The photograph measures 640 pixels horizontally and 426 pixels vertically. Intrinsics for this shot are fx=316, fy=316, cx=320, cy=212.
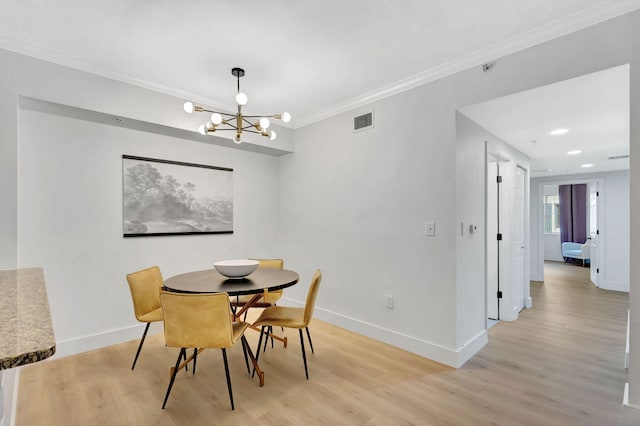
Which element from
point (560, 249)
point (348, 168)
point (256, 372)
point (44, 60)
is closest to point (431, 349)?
point (256, 372)

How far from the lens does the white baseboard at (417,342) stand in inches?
109

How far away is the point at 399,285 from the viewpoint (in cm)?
316

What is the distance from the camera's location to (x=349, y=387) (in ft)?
7.84

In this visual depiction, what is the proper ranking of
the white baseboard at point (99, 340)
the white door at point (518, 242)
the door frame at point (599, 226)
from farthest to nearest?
the door frame at point (599, 226) < the white door at point (518, 242) < the white baseboard at point (99, 340)

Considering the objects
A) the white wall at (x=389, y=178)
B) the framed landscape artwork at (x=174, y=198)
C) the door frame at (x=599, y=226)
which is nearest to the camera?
the white wall at (x=389, y=178)


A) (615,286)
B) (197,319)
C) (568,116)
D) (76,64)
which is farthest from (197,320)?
(615,286)

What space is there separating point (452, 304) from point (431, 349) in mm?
480

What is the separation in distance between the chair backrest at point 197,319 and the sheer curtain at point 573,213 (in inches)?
418

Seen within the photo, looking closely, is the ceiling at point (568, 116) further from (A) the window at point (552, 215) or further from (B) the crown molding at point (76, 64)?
(A) the window at point (552, 215)

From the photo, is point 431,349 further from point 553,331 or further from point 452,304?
point 553,331

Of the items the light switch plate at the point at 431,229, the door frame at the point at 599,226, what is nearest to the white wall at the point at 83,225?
the light switch plate at the point at 431,229

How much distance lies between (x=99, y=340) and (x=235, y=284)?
1760 millimetres

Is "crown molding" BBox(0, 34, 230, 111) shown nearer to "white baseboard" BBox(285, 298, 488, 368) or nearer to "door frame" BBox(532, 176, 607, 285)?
"white baseboard" BBox(285, 298, 488, 368)

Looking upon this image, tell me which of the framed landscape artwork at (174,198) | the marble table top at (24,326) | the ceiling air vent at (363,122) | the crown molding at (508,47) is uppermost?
the crown molding at (508,47)
